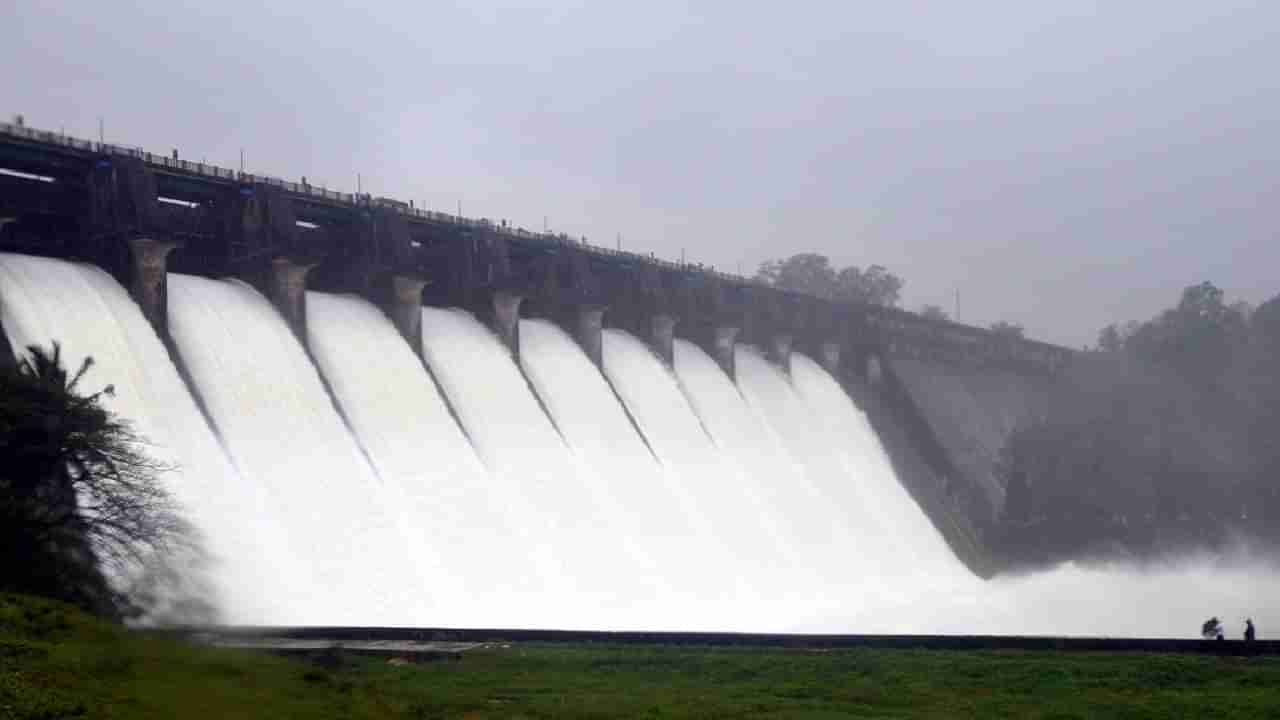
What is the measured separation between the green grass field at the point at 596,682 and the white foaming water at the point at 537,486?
1050cm

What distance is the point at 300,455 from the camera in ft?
110

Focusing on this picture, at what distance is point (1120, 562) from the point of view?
228 ft

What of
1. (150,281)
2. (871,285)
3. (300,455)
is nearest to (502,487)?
(300,455)

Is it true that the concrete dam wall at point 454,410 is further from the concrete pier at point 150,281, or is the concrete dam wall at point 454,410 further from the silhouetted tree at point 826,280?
the silhouetted tree at point 826,280

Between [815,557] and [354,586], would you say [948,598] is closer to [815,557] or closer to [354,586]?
[815,557]

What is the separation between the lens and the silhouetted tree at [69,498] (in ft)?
69.1

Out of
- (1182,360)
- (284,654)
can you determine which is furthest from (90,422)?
(1182,360)

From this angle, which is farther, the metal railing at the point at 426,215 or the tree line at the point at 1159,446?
the tree line at the point at 1159,446

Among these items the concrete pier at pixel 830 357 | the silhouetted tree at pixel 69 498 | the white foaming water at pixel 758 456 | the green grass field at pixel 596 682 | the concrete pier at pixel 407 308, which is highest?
the concrete pier at pixel 830 357

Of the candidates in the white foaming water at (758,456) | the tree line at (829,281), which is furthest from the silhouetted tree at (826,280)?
the white foaming water at (758,456)

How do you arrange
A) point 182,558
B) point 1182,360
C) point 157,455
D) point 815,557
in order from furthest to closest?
point 1182,360
point 815,557
point 157,455
point 182,558

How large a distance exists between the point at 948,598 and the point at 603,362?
1419cm

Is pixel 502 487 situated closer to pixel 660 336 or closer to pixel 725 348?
pixel 660 336

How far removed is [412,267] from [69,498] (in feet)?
66.5
